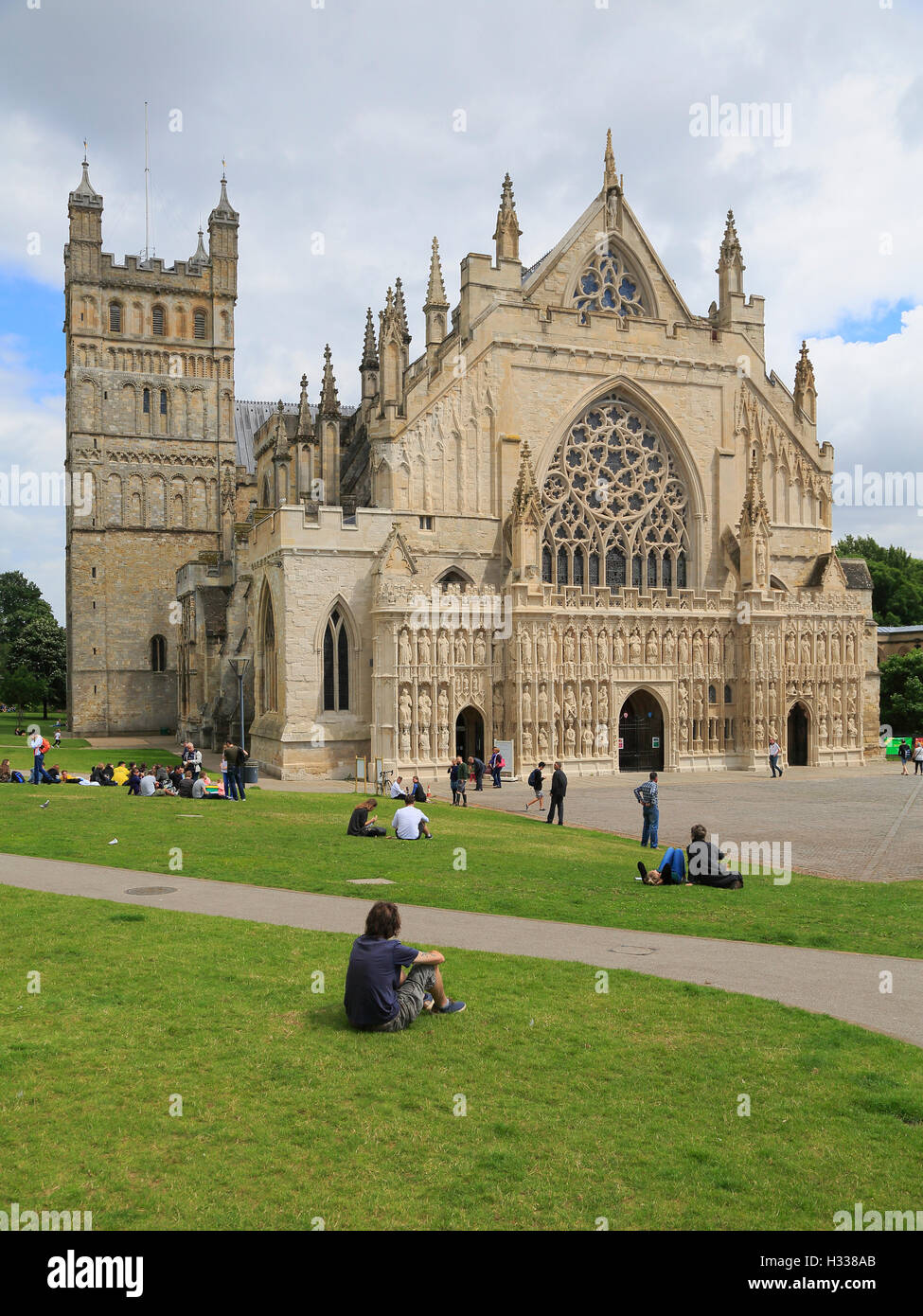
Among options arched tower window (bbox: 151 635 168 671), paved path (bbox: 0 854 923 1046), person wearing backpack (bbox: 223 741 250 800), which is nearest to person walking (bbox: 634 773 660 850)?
paved path (bbox: 0 854 923 1046)

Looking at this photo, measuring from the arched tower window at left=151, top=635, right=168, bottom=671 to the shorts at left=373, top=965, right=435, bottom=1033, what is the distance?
57.5 meters

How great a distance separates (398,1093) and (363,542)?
3041 centimetres

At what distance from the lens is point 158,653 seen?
63.9 metres

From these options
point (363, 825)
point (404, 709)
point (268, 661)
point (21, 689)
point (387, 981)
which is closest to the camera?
point (387, 981)

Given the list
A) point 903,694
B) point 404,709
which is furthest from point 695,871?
point 903,694

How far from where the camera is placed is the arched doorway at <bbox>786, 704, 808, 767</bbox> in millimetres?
43594

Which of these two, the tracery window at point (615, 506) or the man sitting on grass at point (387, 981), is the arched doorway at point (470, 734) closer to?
the tracery window at point (615, 506)

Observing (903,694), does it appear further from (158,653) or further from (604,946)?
(604,946)

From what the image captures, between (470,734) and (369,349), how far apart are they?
797 inches

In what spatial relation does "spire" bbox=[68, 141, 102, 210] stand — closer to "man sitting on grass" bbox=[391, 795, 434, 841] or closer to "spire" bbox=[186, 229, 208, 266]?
"spire" bbox=[186, 229, 208, 266]

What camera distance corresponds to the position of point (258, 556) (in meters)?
40.6

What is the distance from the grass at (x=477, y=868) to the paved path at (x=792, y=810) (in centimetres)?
197

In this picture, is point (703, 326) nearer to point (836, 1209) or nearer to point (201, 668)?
point (201, 668)

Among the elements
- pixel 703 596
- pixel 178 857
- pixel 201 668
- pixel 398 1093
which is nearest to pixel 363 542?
pixel 703 596
